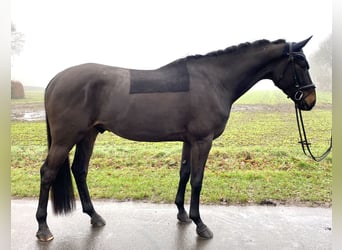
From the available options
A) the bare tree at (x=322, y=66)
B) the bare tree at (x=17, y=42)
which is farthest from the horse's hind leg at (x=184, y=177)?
the bare tree at (x=17, y=42)

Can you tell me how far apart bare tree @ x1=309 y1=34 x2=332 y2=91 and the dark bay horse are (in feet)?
5.57

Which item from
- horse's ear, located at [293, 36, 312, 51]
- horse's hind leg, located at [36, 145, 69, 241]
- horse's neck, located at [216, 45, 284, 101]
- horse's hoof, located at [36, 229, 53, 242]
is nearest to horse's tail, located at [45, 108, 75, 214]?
horse's hind leg, located at [36, 145, 69, 241]

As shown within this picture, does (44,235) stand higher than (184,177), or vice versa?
(184,177)

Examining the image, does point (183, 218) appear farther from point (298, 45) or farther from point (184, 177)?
point (298, 45)

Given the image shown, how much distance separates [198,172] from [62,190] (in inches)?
64.4

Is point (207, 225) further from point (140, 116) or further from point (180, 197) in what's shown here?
point (140, 116)

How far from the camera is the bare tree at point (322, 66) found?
4.52 metres

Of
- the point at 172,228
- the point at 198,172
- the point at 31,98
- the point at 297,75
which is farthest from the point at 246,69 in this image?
the point at 31,98

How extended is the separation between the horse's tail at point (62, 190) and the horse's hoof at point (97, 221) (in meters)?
0.30

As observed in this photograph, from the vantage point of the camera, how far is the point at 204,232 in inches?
123

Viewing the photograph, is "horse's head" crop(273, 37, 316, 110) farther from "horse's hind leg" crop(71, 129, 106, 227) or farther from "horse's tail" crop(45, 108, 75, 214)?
"horse's tail" crop(45, 108, 75, 214)

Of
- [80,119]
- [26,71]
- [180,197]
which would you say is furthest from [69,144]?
[26,71]

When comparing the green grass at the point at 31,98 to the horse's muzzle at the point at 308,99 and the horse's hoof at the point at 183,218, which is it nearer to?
the horse's hoof at the point at 183,218

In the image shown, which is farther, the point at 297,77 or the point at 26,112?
the point at 26,112
